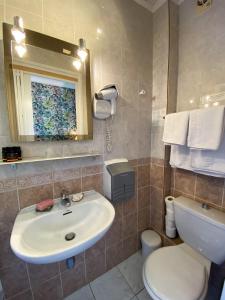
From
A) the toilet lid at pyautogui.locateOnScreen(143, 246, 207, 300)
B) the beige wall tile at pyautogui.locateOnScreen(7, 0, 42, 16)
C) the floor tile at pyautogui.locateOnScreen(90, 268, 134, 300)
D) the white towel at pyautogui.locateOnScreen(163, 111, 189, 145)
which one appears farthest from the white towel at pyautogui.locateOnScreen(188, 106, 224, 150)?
the floor tile at pyautogui.locateOnScreen(90, 268, 134, 300)

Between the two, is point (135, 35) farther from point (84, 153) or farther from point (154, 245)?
point (154, 245)

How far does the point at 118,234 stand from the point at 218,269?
89cm

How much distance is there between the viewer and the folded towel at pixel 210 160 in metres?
0.98

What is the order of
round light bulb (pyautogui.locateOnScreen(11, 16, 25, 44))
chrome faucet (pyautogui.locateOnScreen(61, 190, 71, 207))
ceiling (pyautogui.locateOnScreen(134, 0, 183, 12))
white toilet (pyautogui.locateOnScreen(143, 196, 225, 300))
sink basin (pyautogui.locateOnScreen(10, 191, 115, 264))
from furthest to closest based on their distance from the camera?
1. ceiling (pyautogui.locateOnScreen(134, 0, 183, 12))
2. chrome faucet (pyautogui.locateOnScreen(61, 190, 71, 207))
3. white toilet (pyautogui.locateOnScreen(143, 196, 225, 300))
4. round light bulb (pyautogui.locateOnScreen(11, 16, 25, 44))
5. sink basin (pyautogui.locateOnScreen(10, 191, 115, 264))

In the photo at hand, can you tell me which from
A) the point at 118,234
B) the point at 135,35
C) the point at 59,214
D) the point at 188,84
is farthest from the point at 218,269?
the point at 135,35

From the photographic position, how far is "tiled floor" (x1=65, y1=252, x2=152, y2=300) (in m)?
1.20

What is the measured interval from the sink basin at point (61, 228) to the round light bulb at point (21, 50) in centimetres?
99

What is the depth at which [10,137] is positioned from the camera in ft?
2.86

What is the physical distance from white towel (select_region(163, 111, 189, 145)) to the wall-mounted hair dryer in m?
0.50

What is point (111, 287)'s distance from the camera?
1.27 m

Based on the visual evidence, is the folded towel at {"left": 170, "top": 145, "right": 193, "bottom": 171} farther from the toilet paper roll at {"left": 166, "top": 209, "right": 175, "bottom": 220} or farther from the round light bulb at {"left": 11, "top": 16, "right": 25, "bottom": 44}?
the round light bulb at {"left": 11, "top": 16, "right": 25, "bottom": 44}

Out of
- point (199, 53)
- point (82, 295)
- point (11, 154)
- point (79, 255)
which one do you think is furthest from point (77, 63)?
point (82, 295)

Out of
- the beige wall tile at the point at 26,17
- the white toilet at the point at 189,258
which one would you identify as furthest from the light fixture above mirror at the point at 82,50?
the white toilet at the point at 189,258

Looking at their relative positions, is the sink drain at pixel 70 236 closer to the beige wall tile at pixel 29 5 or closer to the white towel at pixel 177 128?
the white towel at pixel 177 128
